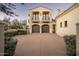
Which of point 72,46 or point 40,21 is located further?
point 40,21

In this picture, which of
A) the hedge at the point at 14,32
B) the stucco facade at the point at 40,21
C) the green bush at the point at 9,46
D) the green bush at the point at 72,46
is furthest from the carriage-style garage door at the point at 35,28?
the green bush at the point at 72,46

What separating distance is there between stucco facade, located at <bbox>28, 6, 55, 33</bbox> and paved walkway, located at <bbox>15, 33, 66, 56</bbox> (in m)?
0.13

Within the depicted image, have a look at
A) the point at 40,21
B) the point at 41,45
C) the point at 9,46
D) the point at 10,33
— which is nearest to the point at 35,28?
the point at 40,21

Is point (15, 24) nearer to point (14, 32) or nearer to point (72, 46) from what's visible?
point (14, 32)

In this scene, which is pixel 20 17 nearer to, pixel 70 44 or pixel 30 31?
pixel 30 31

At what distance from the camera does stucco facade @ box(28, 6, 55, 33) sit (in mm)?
4199

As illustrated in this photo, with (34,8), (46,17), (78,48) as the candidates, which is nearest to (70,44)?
(78,48)

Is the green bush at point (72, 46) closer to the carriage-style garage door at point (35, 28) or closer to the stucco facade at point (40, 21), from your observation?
the stucco facade at point (40, 21)

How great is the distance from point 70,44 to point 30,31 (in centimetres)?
92

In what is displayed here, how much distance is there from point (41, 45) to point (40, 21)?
534 millimetres

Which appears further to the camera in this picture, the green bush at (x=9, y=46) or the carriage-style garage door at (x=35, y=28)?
the carriage-style garage door at (x=35, y=28)

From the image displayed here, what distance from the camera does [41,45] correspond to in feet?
13.7

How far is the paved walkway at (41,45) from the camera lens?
4.14 m

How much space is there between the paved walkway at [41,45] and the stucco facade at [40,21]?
0.13 m
